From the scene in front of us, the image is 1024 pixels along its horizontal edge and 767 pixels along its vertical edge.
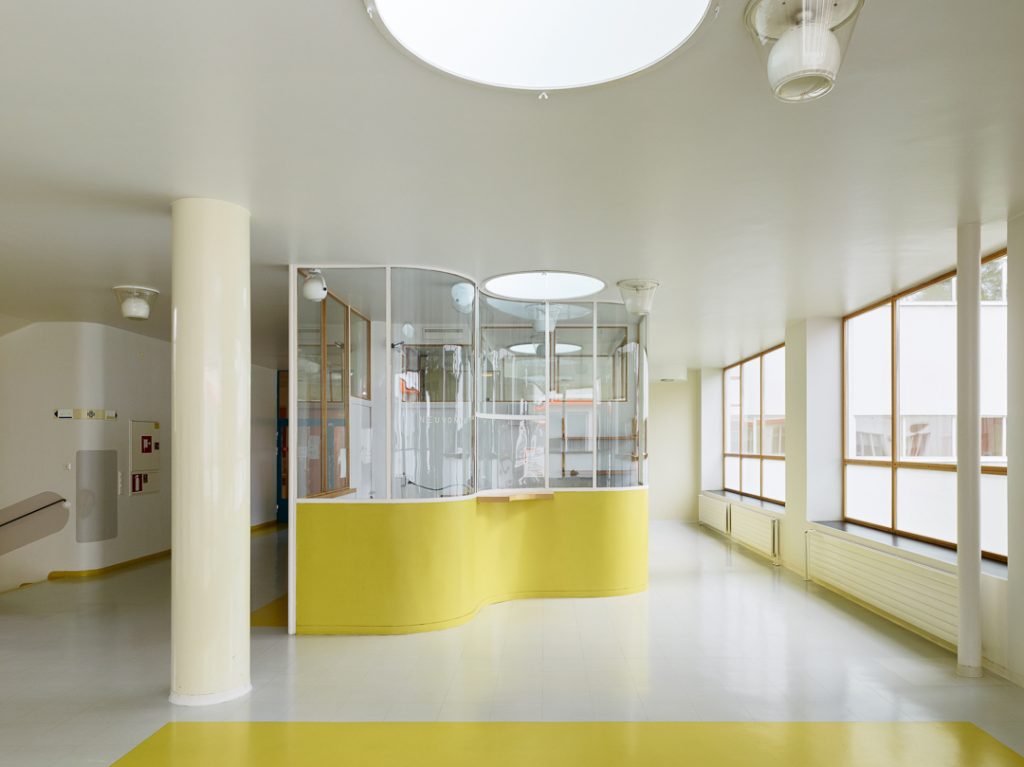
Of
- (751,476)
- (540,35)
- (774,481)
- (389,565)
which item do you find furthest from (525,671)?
(751,476)

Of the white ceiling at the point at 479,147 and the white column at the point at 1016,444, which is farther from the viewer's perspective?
the white column at the point at 1016,444

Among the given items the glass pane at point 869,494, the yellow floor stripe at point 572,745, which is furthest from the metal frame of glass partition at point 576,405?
the yellow floor stripe at point 572,745

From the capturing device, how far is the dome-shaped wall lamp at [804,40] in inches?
84.7

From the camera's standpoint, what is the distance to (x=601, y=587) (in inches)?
295

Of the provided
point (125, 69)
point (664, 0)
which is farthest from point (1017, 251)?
point (125, 69)

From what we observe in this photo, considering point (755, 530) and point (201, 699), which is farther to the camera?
point (755, 530)

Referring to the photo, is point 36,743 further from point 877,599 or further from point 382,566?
point 877,599

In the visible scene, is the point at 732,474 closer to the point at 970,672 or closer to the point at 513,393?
the point at 513,393

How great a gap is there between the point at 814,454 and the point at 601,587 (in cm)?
309

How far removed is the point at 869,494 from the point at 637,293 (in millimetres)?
3522

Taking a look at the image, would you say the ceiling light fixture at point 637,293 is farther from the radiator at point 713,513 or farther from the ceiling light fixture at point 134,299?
the radiator at point 713,513

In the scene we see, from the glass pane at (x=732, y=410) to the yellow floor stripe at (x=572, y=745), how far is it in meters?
10.7

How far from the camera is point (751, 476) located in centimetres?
1323

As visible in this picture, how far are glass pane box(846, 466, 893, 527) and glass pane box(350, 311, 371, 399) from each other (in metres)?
5.13
